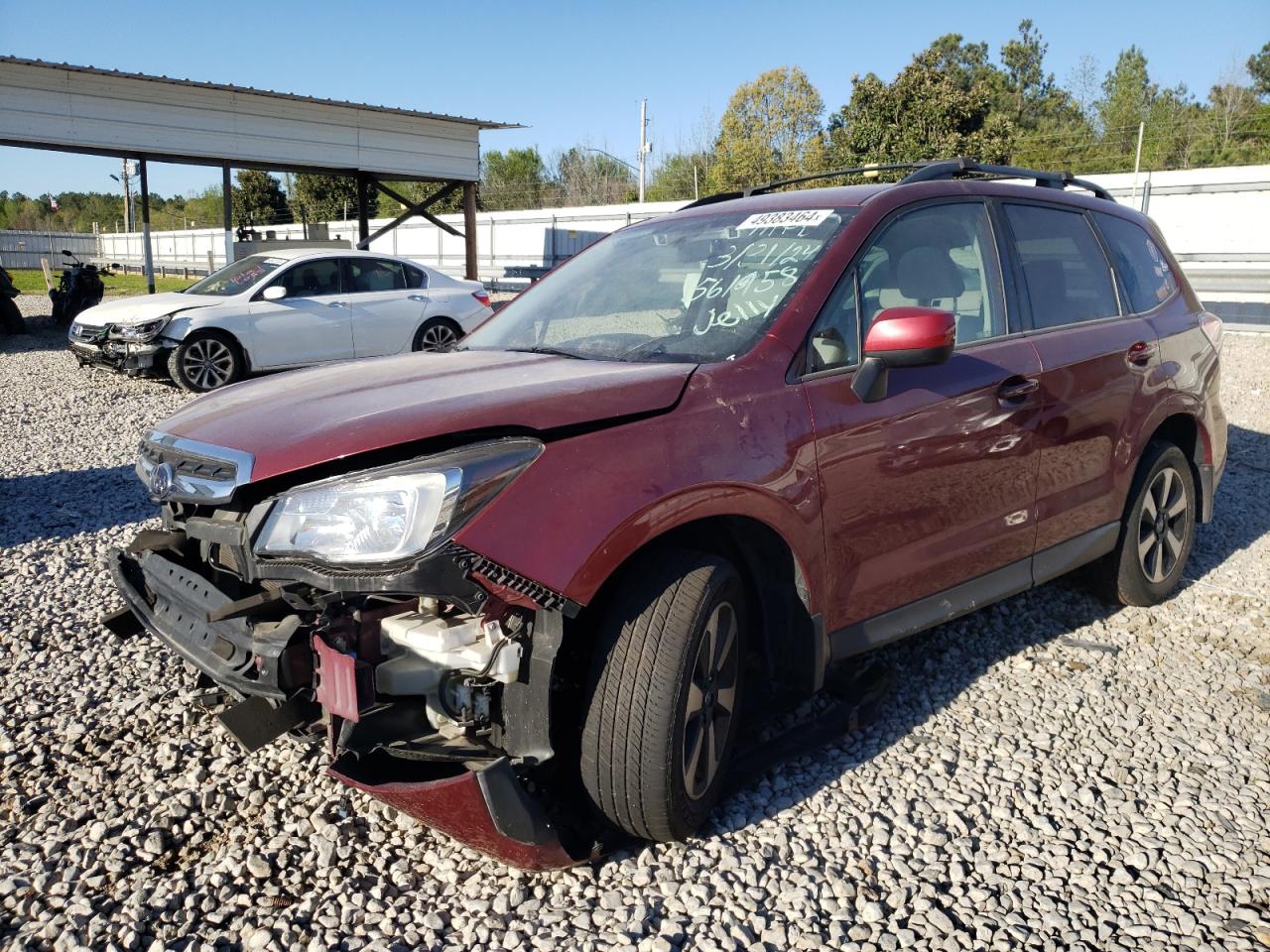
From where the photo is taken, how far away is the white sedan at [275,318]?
1070cm

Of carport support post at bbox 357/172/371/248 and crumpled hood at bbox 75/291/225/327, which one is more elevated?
carport support post at bbox 357/172/371/248

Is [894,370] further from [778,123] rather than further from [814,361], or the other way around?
[778,123]

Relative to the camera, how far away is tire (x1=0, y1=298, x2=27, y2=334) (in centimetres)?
1673

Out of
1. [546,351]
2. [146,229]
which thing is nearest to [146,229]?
[146,229]

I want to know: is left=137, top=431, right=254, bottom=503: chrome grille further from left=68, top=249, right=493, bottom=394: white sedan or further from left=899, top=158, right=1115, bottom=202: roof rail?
left=68, top=249, right=493, bottom=394: white sedan

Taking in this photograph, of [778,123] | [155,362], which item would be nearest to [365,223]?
[155,362]

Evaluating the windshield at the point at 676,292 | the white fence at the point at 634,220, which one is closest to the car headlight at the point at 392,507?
the windshield at the point at 676,292

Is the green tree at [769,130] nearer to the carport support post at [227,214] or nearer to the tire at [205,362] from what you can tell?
the carport support post at [227,214]

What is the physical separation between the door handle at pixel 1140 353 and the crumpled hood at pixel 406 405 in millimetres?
2329

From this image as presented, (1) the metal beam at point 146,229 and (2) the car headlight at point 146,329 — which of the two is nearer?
(2) the car headlight at point 146,329

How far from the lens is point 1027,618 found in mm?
4422

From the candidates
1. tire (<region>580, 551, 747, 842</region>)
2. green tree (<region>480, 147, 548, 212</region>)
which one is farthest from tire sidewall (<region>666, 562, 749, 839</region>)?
green tree (<region>480, 147, 548, 212</region>)

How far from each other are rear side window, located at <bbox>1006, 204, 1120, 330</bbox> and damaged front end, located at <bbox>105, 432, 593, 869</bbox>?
2.45 meters

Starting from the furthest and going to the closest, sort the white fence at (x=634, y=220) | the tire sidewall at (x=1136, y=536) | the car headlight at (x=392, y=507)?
the white fence at (x=634, y=220), the tire sidewall at (x=1136, y=536), the car headlight at (x=392, y=507)
